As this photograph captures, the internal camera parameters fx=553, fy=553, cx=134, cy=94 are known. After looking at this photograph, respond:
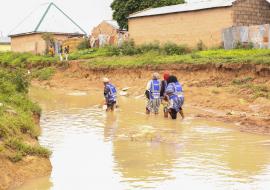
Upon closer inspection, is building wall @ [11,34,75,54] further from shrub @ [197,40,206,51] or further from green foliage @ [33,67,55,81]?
shrub @ [197,40,206,51]

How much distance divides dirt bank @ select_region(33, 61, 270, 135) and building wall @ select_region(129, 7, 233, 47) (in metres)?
3.71

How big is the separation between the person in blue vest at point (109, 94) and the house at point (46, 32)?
21768 millimetres

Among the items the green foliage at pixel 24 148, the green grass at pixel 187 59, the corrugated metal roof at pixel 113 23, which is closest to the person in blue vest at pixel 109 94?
the green grass at pixel 187 59

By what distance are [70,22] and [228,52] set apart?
25.5 meters

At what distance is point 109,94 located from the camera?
1841 cm

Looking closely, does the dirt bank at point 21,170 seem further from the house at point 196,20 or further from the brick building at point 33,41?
the brick building at point 33,41

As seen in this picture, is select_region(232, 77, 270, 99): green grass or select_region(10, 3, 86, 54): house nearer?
select_region(232, 77, 270, 99): green grass

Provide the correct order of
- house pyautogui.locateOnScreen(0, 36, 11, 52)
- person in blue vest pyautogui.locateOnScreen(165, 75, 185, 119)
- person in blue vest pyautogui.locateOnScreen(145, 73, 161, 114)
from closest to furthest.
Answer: person in blue vest pyautogui.locateOnScreen(165, 75, 185, 119) → person in blue vest pyautogui.locateOnScreen(145, 73, 161, 114) → house pyautogui.locateOnScreen(0, 36, 11, 52)

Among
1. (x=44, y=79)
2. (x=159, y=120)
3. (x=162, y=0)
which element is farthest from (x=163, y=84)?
(x=162, y=0)

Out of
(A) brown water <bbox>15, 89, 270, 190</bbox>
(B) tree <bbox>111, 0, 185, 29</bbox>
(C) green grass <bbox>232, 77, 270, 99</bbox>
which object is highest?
(B) tree <bbox>111, 0, 185, 29</bbox>

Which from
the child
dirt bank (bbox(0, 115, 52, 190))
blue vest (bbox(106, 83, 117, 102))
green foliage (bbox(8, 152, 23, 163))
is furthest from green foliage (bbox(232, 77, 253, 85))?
green foliage (bbox(8, 152, 23, 163))

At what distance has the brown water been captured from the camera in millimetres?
8797

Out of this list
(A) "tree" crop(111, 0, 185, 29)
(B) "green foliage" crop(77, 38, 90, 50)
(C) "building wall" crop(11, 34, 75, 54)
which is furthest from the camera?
(C) "building wall" crop(11, 34, 75, 54)

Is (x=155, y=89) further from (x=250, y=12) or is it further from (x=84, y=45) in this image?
(x=84, y=45)
